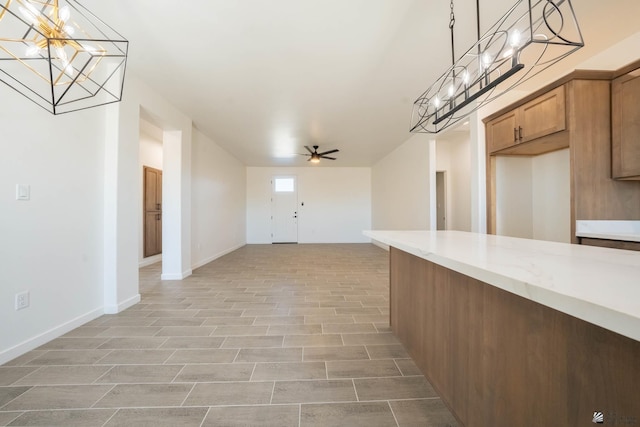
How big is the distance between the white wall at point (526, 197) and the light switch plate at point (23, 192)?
14.3 ft

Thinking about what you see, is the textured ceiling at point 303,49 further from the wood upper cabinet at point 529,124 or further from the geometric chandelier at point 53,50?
the wood upper cabinet at point 529,124

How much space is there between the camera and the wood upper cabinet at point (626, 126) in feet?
6.22

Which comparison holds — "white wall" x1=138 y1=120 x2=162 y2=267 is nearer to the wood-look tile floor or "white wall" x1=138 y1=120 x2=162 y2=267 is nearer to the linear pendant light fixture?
the wood-look tile floor

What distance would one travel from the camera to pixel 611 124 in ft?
6.74

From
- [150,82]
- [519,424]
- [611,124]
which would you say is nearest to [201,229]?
[150,82]

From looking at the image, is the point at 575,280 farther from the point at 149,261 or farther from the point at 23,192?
the point at 149,261

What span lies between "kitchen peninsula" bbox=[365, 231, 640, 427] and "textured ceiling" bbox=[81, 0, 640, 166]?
1.78 metres

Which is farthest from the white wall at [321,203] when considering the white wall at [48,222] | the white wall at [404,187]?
the white wall at [48,222]

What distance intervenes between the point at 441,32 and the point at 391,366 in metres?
2.58

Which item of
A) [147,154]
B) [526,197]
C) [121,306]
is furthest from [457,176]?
[147,154]

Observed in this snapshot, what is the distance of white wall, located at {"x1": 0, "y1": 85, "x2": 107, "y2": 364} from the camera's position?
5.77ft

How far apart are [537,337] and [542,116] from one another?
237cm

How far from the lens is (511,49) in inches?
47.0

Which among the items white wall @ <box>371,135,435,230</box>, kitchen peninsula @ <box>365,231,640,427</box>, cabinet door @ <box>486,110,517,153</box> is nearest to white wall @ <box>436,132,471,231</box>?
white wall @ <box>371,135,435,230</box>
